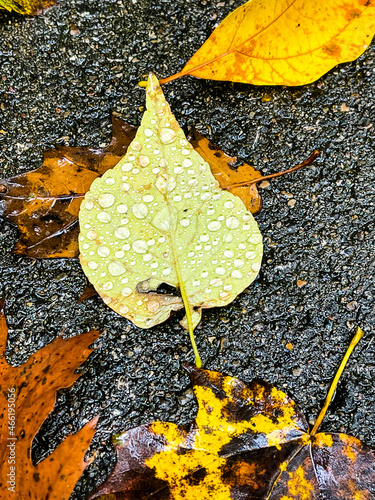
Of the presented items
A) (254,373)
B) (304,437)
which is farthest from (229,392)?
(304,437)

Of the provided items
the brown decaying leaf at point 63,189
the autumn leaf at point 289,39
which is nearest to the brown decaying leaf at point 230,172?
the brown decaying leaf at point 63,189

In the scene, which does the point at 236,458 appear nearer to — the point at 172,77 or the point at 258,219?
the point at 258,219

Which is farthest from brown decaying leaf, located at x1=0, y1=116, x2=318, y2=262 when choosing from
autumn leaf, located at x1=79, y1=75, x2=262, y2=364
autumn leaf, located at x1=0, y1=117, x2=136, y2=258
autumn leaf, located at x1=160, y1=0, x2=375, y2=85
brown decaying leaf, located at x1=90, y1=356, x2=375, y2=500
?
brown decaying leaf, located at x1=90, y1=356, x2=375, y2=500

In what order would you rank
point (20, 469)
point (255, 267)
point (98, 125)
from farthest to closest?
point (98, 125) < point (255, 267) < point (20, 469)

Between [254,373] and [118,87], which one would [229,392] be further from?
[118,87]

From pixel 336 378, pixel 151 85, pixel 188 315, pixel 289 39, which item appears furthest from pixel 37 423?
pixel 289 39

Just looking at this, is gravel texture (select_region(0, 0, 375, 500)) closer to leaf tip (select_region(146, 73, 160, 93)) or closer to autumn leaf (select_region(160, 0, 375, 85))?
autumn leaf (select_region(160, 0, 375, 85))
